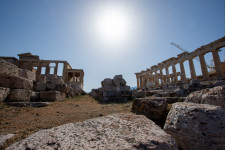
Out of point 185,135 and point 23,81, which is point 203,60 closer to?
point 185,135

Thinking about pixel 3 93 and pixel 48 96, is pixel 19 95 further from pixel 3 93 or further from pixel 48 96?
pixel 48 96

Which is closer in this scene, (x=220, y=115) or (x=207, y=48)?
(x=220, y=115)

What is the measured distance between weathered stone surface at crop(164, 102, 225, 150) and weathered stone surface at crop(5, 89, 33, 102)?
7482 millimetres

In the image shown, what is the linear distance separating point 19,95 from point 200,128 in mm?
7964

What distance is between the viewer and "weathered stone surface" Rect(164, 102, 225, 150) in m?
1.49

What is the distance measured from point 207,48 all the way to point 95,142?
26044 mm

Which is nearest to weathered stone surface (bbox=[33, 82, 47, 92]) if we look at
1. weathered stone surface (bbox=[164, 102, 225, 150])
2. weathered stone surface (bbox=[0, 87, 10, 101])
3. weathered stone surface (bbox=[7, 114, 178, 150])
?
weathered stone surface (bbox=[0, 87, 10, 101])

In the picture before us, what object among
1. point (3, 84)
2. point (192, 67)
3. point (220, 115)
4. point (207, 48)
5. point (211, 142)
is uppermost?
point (207, 48)

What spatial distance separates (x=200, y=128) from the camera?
1583 millimetres

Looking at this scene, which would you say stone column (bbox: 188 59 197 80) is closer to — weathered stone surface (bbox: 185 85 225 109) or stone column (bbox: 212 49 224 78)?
stone column (bbox: 212 49 224 78)

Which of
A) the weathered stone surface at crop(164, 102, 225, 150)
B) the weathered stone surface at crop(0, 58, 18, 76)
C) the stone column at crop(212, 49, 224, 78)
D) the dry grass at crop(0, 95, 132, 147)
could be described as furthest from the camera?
the stone column at crop(212, 49, 224, 78)

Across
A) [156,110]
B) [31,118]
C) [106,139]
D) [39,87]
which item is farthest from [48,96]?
[106,139]

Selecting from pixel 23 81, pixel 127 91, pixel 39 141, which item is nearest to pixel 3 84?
pixel 23 81

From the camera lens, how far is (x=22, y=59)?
2805 centimetres
